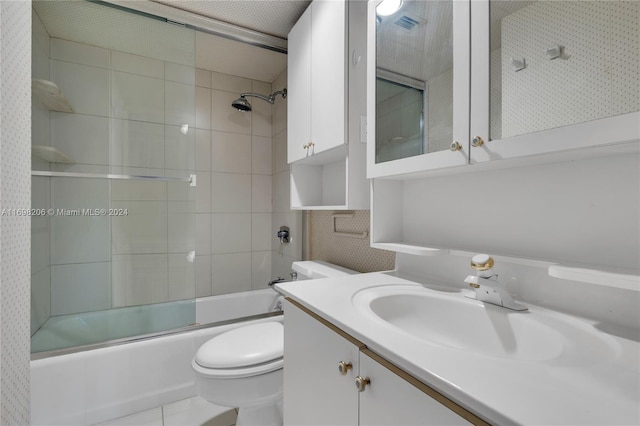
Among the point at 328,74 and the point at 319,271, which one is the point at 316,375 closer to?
the point at 319,271

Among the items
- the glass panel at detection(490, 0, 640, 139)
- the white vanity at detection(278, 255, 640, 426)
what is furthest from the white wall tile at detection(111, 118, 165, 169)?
the glass panel at detection(490, 0, 640, 139)

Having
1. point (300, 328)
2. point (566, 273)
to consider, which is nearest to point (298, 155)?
point (300, 328)

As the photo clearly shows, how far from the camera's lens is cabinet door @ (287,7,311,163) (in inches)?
60.1

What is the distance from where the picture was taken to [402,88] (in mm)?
1028

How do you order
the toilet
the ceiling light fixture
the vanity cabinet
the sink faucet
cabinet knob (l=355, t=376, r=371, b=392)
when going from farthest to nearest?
the toilet
the ceiling light fixture
the sink faucet
cabinet knob (l=355, t=376, r=371, b=392)
the vanity cabinet

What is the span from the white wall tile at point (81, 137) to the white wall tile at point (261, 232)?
124 centimetres

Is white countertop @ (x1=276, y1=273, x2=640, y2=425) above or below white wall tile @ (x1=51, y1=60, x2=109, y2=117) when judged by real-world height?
below

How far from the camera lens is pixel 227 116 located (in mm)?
2443

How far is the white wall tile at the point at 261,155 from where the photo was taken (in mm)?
2561

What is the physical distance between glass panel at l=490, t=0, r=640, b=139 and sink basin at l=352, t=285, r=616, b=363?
43 cm

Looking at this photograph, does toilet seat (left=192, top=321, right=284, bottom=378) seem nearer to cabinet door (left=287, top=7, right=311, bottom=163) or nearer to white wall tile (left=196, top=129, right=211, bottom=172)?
cabinet door (left=287, top=7, right=311, bottom=163)

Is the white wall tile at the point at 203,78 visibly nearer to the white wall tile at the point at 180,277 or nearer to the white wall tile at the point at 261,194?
the white wall tile at the point at 261,194

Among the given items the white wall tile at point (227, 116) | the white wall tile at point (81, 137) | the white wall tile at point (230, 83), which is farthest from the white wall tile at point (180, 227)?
the white wall tile at point (230, 83)

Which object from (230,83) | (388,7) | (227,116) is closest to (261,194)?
(227,116)
